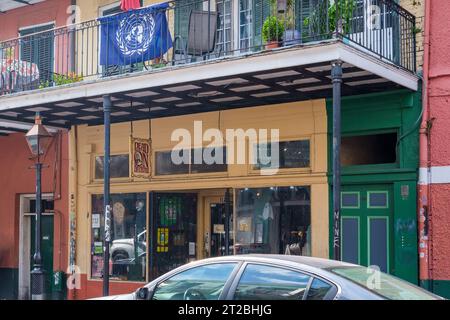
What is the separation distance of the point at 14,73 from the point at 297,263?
9089 millimetres

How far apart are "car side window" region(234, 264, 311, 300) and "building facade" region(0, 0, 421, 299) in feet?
9.08

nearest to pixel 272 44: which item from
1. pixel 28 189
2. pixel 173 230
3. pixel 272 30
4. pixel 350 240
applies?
pixel 272 30

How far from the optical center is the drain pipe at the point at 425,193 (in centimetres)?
993

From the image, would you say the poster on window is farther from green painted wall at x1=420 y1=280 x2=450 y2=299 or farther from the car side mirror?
the car side mirror

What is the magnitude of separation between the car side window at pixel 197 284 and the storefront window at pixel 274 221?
4.96 metres

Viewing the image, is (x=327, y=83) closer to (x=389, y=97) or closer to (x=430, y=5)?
(x=389, y=97)

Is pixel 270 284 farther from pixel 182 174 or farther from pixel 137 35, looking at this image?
pixel 182 174

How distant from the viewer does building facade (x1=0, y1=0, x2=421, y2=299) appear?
10016 millimetres

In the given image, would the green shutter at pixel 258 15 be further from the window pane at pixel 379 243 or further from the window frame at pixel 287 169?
the window pane at pixel 379 243

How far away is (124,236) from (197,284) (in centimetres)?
735

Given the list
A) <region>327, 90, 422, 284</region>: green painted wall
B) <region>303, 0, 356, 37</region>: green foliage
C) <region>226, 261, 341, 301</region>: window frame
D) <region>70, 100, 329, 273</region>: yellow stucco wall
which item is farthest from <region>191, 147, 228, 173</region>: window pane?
<region>226, 261, 341, 301</region>: window frame

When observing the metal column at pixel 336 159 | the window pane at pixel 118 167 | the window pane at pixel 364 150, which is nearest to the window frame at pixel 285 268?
the metal column at pixel 336 159

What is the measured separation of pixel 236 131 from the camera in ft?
39.7
